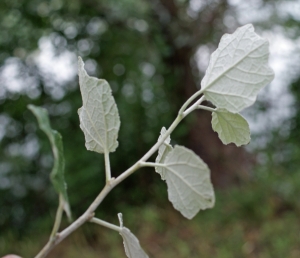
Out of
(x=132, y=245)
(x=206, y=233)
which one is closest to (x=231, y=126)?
(x=132, y=245)

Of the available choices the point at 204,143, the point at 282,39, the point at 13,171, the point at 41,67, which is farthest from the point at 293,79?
the point at 13,171

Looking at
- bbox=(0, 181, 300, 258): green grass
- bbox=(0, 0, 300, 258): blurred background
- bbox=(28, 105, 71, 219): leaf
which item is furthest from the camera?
bbox=(0, 0, 300, 258): blurred background

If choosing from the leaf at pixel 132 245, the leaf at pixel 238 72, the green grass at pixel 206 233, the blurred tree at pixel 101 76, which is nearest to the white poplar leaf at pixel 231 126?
the leaf at pixel 238 72

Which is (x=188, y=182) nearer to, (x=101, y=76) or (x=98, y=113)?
(x=98, y=113)

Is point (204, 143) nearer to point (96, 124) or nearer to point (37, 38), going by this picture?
point (37, 38)

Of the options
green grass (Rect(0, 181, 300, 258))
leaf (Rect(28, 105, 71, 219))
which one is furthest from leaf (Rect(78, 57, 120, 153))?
green grass (Rect(0, 181, 300, 258))

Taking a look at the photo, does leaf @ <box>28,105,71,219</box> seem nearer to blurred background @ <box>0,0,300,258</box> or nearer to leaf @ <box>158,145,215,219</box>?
leaf @ <box>158,145,215,219</box>
